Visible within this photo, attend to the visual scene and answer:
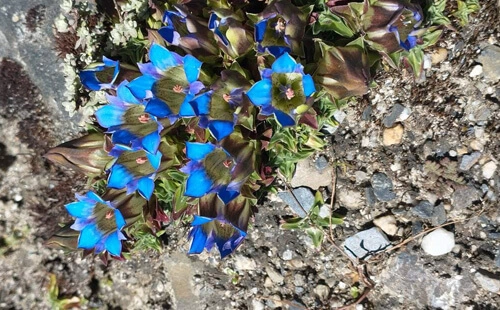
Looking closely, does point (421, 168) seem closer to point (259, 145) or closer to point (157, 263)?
point (259, 145)

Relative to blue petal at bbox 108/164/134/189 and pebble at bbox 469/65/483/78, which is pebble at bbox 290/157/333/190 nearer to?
pebble at bbox 469/65/483/78

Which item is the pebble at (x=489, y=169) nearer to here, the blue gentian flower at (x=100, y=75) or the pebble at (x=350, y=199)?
the pebble at (x=350, y=199)

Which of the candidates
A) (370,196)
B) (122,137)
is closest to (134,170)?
(122,137)

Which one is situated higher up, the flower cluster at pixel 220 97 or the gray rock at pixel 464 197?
the flower cluster at pixel 220 97

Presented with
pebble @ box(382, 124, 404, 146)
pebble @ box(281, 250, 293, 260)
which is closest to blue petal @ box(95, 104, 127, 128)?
pebble @ box(281, 250, 293, 260)

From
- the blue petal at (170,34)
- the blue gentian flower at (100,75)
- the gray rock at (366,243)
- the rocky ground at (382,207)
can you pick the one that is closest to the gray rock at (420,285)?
the rocky ground at (382,207)

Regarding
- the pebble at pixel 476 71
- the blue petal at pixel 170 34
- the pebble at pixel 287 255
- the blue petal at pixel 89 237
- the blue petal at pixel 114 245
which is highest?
the blue petal at pixel 170 34

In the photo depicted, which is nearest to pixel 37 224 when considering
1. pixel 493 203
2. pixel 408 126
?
pixel 408 126
